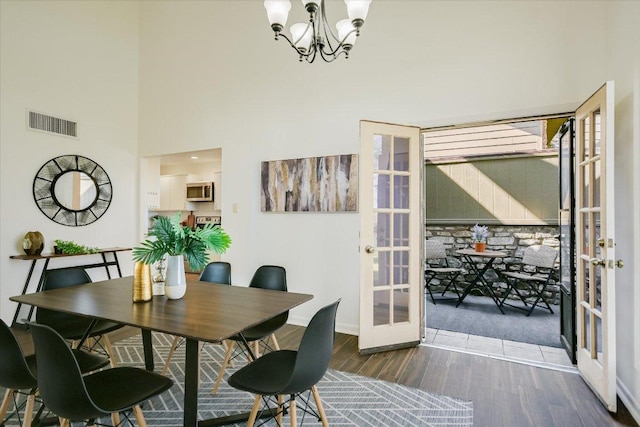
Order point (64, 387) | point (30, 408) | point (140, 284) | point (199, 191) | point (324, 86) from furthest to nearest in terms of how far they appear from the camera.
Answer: point (199, 191) < point (324, 86) < point (140, 284) < point (30, 408) < point (64, 387)

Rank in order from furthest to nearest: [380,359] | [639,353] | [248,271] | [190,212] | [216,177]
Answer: [190,212], [216,177], [248,271], [380,359], [639,353]

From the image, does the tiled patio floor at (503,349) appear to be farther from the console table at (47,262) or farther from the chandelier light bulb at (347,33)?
the console table at (47,262)

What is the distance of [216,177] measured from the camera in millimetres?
6973

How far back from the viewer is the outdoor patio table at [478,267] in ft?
15.6

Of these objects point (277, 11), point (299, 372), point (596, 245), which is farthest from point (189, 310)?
point (596, 245)

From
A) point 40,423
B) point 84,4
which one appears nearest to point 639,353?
point 40,423

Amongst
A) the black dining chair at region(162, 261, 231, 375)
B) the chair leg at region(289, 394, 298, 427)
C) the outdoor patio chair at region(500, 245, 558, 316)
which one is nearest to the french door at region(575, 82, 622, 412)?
the outdoor patio chair at region(500, 245, 558, 316)

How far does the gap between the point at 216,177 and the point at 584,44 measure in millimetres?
6007

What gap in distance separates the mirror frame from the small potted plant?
5509 millimetres

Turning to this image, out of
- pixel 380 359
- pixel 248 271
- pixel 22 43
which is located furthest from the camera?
pixel 248 271

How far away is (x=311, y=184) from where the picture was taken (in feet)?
12.9

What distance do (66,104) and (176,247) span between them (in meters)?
3.81

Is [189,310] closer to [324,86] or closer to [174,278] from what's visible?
[174,278]

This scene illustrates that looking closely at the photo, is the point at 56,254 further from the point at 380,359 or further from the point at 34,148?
the point at 380,359
